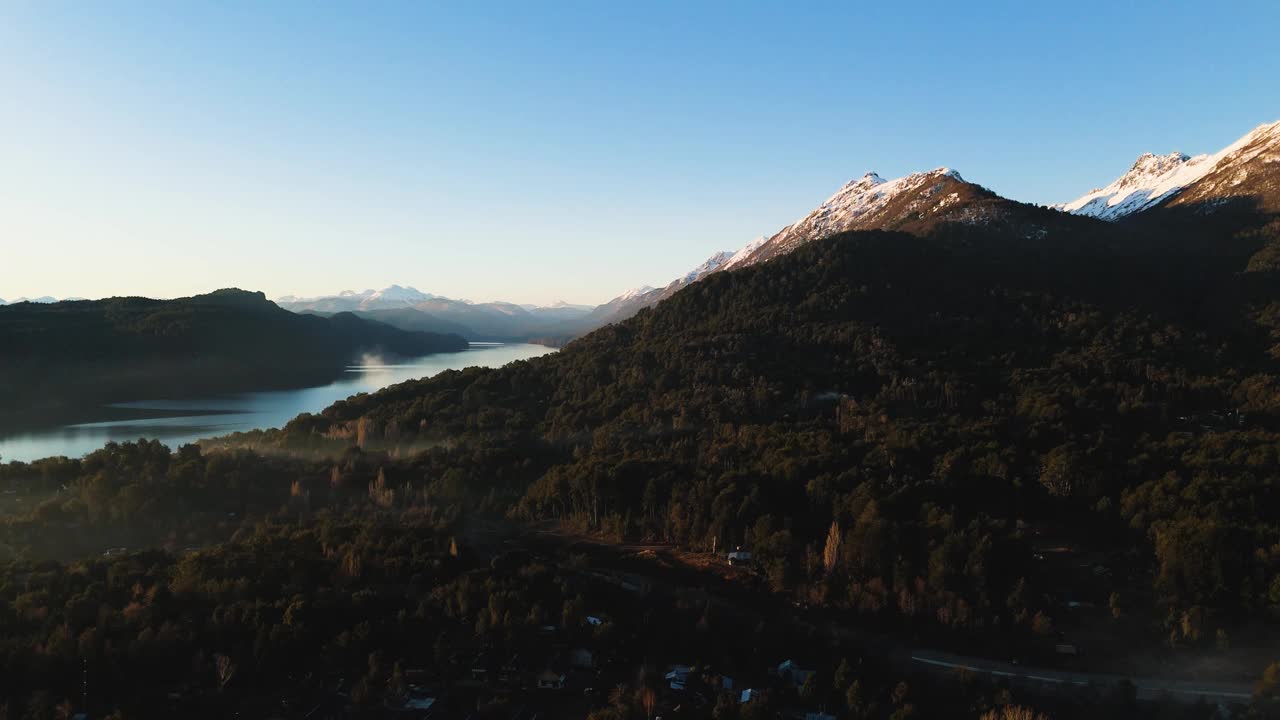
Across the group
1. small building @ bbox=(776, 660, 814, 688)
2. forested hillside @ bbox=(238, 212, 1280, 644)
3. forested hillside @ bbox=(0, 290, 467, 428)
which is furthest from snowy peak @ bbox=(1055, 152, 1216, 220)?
forested hillside @ bbox=(0, 290, 467, 428)

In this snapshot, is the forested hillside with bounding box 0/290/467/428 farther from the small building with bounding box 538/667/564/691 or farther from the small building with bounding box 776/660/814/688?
the small building with bounding box 776/660/814/688

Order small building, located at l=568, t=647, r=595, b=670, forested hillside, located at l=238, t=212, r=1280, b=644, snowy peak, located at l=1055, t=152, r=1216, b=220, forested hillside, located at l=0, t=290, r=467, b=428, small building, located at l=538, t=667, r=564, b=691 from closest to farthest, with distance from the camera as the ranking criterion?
small building, located at l=538, t=667, r=564, b=691 < small building, located at l=568, t=647, r=595, b=670 < forested hillside, located at l=238, t=212, r=1280, b=644 < forested hillside, located at l=0, t=290, r=467, b=428 < snowy peak, located at l=1055, t=152, r=1216, b=220

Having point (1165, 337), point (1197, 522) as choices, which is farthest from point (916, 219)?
point (1197, 522)

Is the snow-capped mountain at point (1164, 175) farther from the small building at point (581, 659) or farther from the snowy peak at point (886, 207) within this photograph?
the small building at point (581, 659)

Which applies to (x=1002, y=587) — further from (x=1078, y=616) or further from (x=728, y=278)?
(x=728, y=278)

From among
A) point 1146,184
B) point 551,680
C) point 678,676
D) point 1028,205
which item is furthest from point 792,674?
point 1146,184

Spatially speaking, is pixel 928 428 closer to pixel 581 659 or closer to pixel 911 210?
pixel 581 659
